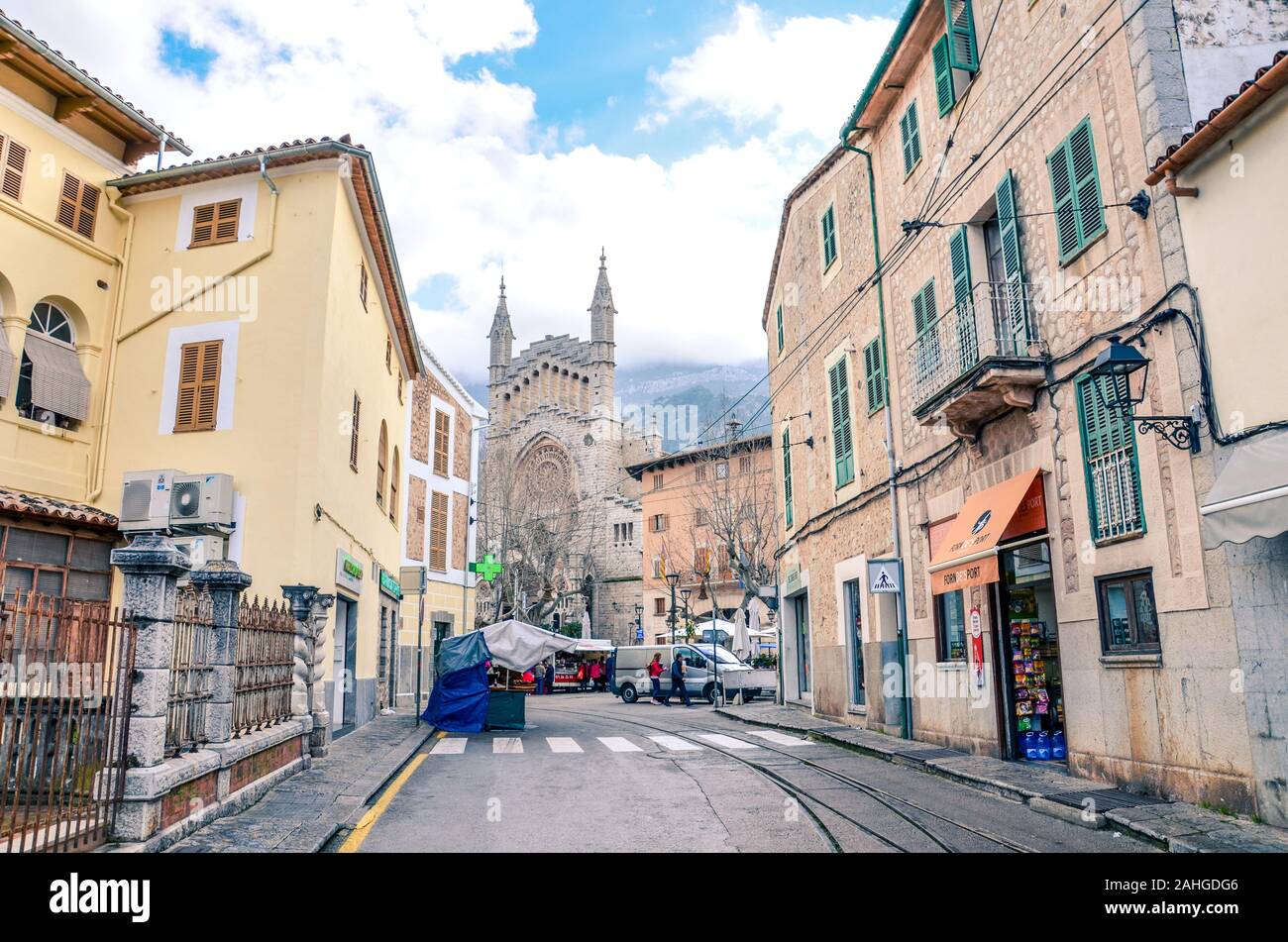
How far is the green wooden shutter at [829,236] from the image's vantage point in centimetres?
1995

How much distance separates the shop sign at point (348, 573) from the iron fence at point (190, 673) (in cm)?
752

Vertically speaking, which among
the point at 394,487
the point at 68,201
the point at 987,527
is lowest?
the point at 987,527

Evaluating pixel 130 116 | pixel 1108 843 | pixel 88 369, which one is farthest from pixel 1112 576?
pixel 130 116

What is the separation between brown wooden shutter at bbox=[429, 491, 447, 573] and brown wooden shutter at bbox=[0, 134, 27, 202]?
1567cm

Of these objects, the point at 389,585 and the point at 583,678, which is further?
the point at 583,678

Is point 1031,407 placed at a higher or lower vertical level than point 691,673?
higher

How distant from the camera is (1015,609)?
12.7 metres

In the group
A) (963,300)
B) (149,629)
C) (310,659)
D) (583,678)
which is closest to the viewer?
(149,629)

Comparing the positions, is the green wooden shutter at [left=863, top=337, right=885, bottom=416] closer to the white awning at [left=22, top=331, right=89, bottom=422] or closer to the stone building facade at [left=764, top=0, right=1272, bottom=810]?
the stone building facade at [left=764, top=0, right=1272, bottom=810]

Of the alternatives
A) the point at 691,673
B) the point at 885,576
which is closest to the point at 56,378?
the point at 885,576

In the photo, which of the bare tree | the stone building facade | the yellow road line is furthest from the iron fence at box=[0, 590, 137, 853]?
the bare tree

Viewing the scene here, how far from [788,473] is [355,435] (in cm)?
1106

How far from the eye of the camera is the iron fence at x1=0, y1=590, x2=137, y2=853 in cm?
582

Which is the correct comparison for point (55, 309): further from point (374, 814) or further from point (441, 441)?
point (441, 441)
